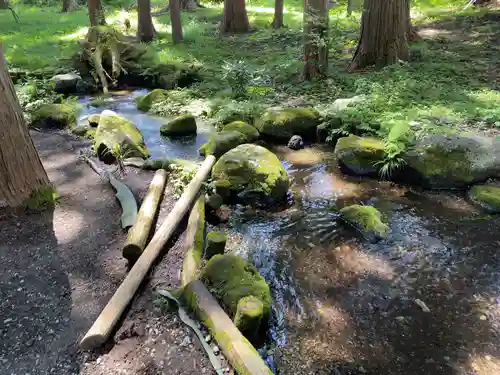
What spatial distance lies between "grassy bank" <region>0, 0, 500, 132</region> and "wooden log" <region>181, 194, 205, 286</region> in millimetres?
4596

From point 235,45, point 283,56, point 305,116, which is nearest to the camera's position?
point 305,116

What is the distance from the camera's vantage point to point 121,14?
27.1m

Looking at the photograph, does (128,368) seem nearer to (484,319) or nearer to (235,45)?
(484,319)

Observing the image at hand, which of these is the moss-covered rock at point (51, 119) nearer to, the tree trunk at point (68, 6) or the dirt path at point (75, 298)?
the dirt path at point (75, 298)

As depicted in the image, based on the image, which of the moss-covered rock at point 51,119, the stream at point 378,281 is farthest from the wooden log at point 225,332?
the moss-covered rock at point 51,119

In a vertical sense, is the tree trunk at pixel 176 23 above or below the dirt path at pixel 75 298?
above

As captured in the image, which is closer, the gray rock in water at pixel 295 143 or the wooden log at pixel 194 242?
the wooden log at pixel 194 242

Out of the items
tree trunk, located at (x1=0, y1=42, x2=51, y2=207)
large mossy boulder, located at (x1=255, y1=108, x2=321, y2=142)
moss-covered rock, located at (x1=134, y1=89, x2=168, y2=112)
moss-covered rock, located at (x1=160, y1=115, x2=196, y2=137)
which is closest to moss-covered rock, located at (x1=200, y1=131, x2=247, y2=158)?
large mossy boulder, located at (x1=255, y1=108, x2=321, y2=142)

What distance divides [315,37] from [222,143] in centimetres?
527

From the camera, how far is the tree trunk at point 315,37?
39.5 feet

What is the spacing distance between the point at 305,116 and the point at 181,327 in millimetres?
6675

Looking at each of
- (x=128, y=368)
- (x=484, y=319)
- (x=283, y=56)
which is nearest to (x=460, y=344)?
(x=484, y=319)

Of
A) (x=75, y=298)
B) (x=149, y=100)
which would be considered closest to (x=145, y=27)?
(x=149, y=100)

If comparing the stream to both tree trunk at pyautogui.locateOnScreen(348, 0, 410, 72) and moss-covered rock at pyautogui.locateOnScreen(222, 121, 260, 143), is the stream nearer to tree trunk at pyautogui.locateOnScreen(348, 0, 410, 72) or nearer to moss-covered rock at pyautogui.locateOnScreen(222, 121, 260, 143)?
moss-covered rock at pyautogui.locateOnScreen(222, 121, 260, 143)
